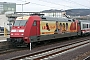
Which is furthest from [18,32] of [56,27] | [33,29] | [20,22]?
[56,27]

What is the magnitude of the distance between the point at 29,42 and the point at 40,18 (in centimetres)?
362

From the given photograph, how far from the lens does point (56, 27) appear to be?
97.2ft

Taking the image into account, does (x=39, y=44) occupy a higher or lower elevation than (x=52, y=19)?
lower

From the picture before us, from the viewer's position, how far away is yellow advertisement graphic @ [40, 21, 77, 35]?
25.6m

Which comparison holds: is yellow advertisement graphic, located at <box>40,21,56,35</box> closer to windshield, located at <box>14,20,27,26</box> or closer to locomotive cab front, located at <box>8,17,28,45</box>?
windshield, located at <box>14,20,27,26</box>

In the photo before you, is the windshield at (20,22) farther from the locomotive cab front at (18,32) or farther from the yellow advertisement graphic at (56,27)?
the yellow advertisement graphic at (56,27)

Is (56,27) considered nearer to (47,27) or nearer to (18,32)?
(47,27)

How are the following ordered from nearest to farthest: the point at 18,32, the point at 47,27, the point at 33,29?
1. the point at 18,32
2. the point at 33,29
3. the point at 47,27

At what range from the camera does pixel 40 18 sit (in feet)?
82.5

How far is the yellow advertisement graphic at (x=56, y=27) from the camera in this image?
84.0ft

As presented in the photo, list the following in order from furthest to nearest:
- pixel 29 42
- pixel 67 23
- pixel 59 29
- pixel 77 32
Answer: pixel 77 32, pixel 67 23, pixel 59 29, pixel 29 42

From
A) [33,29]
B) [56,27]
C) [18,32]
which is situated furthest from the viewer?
[56,27]

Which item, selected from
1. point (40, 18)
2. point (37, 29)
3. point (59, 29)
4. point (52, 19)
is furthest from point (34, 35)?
point (59, 29)

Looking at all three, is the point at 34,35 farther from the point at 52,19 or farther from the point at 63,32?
the point at 63,32
